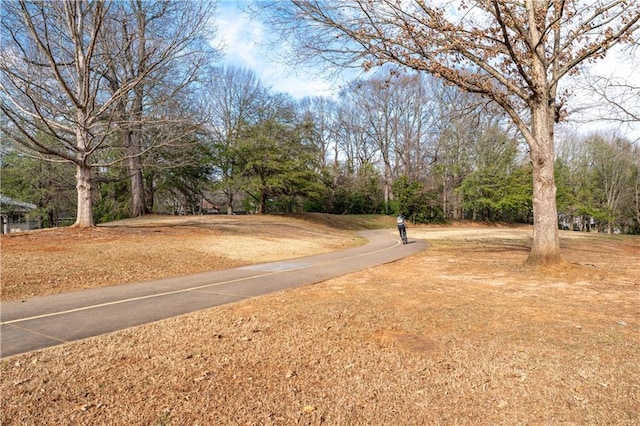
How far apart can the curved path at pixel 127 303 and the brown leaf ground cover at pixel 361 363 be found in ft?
1.74

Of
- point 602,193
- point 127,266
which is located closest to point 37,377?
point 127,266

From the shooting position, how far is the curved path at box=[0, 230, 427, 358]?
4.96m

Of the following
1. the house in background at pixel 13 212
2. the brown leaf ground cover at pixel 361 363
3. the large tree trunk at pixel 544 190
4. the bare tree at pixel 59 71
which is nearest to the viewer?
the brown leaf ground cover at pixel 361 363

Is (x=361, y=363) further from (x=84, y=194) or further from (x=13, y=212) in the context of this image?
(x=13, y=212)

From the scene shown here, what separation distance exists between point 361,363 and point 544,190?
812cm

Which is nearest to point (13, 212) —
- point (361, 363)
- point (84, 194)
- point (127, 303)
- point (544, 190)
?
point (84, 194)

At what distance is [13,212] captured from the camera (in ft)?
104

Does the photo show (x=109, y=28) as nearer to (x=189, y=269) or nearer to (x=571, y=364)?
(x=189, y=269)

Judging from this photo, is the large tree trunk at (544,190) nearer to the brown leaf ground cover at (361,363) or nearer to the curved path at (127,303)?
the brown leaf ground cover at (361,363)

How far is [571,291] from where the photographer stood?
7387mm

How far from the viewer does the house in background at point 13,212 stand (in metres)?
29.2

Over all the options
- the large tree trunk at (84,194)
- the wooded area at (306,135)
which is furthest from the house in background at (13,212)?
the large tree trunk at (84,194)

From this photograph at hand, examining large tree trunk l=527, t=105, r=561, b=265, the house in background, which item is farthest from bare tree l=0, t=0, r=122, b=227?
the house in background

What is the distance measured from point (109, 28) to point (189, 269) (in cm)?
1169
